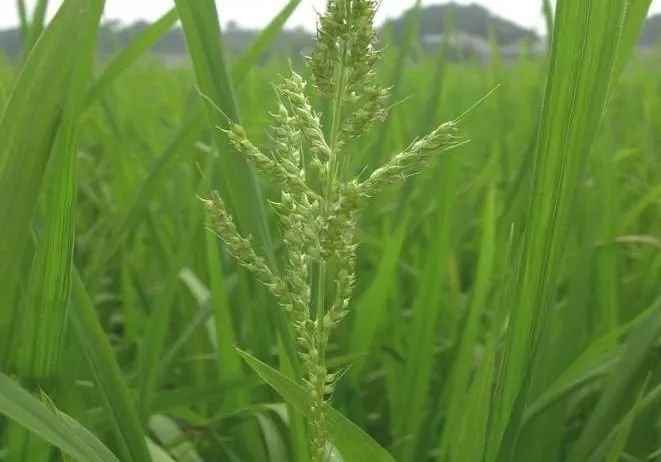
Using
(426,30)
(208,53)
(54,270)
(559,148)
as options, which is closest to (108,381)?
(54,270)

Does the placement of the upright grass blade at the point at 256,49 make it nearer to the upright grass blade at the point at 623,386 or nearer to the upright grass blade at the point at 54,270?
the upright grass blade at the point at 54,270

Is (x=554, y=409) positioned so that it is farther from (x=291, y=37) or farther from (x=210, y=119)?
(x=291, y=37)

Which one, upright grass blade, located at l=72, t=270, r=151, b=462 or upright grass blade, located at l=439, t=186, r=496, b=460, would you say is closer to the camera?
upright grass blade, located at l=72, t=270, r=151, b=462

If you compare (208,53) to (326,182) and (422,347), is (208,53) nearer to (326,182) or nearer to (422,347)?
(326,182)

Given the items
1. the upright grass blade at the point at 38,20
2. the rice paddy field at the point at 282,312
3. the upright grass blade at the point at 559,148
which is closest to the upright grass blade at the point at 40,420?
the rice paddy field at the point at 282,312

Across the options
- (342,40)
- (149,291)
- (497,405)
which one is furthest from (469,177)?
(342,40)

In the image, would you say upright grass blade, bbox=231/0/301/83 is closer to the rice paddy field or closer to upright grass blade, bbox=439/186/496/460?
the rice paddy field

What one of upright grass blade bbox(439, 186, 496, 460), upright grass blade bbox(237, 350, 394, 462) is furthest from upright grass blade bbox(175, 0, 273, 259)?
upright grass blade bbox(439, 186, 496, 460)
